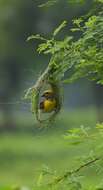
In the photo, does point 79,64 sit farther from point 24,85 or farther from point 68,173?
point 24,85

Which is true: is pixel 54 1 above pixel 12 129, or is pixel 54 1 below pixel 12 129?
above

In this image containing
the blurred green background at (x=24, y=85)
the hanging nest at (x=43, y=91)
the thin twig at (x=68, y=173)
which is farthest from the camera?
the blurred green background at (x=24, y=85)

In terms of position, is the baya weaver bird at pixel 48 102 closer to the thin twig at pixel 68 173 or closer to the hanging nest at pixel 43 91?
the hanging nest at pixel 43 91

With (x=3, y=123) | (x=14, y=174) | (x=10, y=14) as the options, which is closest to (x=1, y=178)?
(x=14, y=174)

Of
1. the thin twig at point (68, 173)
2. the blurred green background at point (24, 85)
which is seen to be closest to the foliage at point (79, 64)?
the thin twig at point (68, 173)

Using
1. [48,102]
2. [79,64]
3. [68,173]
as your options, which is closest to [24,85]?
[48,102]

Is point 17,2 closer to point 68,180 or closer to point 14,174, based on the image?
point 14,174

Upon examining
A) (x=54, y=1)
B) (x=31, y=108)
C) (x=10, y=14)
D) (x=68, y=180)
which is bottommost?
(x=68, y=180)

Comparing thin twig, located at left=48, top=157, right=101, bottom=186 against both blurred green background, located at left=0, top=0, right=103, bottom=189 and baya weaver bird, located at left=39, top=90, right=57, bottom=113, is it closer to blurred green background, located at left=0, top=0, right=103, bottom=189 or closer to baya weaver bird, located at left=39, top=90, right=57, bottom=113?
baya weaver bird, located at left=39, top=90, right=57, bottom=113
